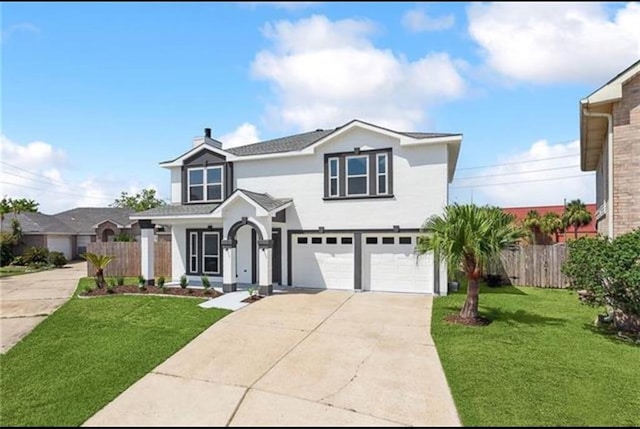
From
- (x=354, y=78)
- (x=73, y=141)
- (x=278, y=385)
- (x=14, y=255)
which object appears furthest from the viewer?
(x=14, y=255)

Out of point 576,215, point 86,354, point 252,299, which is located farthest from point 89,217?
point 576,215

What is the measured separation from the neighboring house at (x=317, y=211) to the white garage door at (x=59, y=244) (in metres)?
21.7

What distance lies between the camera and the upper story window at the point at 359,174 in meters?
15.4

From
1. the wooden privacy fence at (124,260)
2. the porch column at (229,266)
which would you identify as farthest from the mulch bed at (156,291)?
the wooden privacy fence at (124,260)

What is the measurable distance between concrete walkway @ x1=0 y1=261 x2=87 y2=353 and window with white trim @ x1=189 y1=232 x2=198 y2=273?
485cm

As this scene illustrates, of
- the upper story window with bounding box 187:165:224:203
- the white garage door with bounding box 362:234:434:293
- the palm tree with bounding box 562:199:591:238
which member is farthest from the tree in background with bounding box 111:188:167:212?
the palm tree with bounding box 562:199:591:238

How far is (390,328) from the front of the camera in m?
10.1

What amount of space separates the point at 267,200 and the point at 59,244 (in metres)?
28.2

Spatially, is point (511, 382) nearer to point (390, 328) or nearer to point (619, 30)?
point (390, 328)

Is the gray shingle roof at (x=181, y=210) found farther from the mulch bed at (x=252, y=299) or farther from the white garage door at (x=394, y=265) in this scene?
the white garage door at (x=394, y=265)

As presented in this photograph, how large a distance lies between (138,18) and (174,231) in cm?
1268

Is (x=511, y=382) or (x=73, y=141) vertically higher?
(x=73, y=141)

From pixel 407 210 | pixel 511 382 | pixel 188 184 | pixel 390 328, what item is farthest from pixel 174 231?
pixel 511 382

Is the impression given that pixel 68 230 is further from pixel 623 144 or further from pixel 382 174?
pixel 623 144
